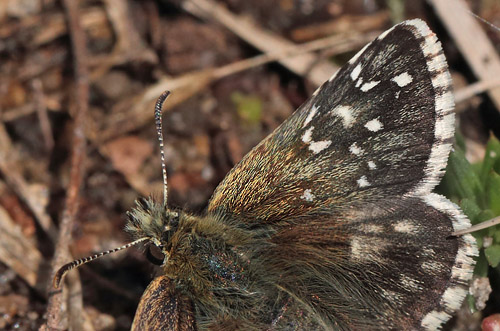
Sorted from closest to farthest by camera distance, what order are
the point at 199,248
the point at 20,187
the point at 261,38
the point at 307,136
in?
the point at 199,248 < the point at 307,136 < the point at 20,187 < the point at 261,38

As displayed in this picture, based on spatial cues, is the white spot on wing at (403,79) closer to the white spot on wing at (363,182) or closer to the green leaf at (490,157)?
the white spot on wing at (363,182)

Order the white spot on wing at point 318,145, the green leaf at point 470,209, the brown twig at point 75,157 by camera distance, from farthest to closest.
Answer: the brown twig at point 75,157 → the green leaf at point 470,209 → the white spot on wing at point 318,145

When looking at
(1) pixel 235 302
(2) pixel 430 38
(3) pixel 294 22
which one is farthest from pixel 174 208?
(3) pixel 294 22

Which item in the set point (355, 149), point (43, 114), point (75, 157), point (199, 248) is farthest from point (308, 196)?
point (43, 114)

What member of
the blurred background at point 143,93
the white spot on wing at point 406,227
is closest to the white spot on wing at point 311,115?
the white spot on wing at point 406,227

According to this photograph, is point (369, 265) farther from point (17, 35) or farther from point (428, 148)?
point (17, 35)

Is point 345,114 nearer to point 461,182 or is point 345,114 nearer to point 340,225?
point 340,225
